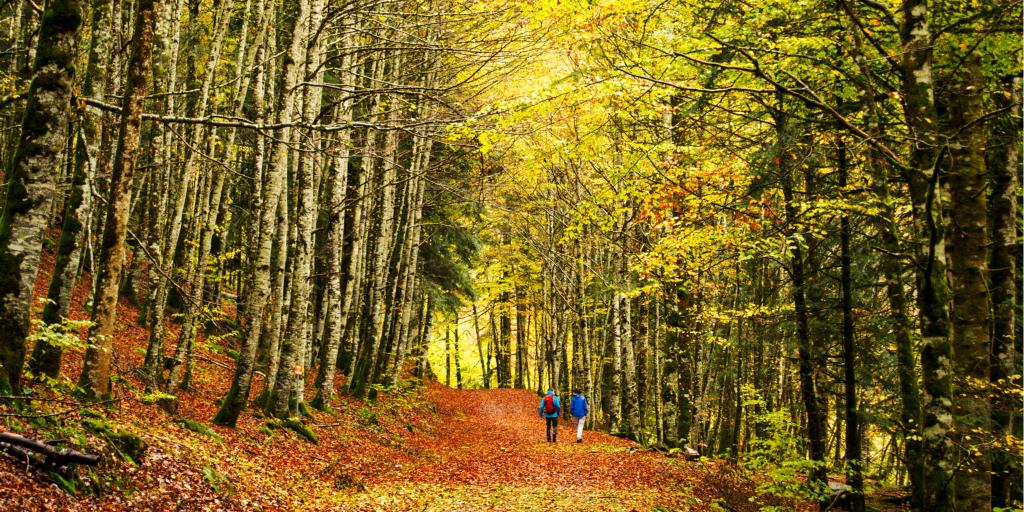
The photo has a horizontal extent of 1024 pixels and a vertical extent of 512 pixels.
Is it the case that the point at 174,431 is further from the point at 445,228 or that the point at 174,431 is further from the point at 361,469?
the point at 445,228

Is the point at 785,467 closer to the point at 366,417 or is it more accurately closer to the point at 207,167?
the point at 366,417

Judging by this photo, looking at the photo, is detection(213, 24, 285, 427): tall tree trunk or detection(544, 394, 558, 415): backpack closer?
detection(213, 24, 285, 427): tall tree trunk

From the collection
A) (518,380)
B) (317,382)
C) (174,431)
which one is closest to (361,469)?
(174,431)

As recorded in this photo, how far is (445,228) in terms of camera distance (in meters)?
23.9

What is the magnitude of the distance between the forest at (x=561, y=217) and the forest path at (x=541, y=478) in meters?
0.11

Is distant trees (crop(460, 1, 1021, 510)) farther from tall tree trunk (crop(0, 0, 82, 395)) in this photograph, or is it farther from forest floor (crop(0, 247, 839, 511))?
tall tree trunk (crop(0, 0, 82, 395))

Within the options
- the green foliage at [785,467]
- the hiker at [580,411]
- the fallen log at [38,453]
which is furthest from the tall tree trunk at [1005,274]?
the fallen log at [38,453]

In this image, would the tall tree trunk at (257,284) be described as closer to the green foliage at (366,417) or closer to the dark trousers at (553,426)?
the green foliage at (366,417)

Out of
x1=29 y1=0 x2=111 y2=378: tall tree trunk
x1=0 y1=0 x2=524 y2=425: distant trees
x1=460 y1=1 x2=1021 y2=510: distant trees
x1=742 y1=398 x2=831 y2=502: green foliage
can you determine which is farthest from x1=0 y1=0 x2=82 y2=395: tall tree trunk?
x1=742 y1=398 x2=831 y2=502: green foliage

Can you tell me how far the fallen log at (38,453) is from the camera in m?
5.19

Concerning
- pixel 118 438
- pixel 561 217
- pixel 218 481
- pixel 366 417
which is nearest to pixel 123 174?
pixel 118 438

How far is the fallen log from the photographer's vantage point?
519 centimetres

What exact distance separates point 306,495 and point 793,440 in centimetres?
790

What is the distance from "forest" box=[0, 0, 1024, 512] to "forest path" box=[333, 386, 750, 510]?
0.36 ft
